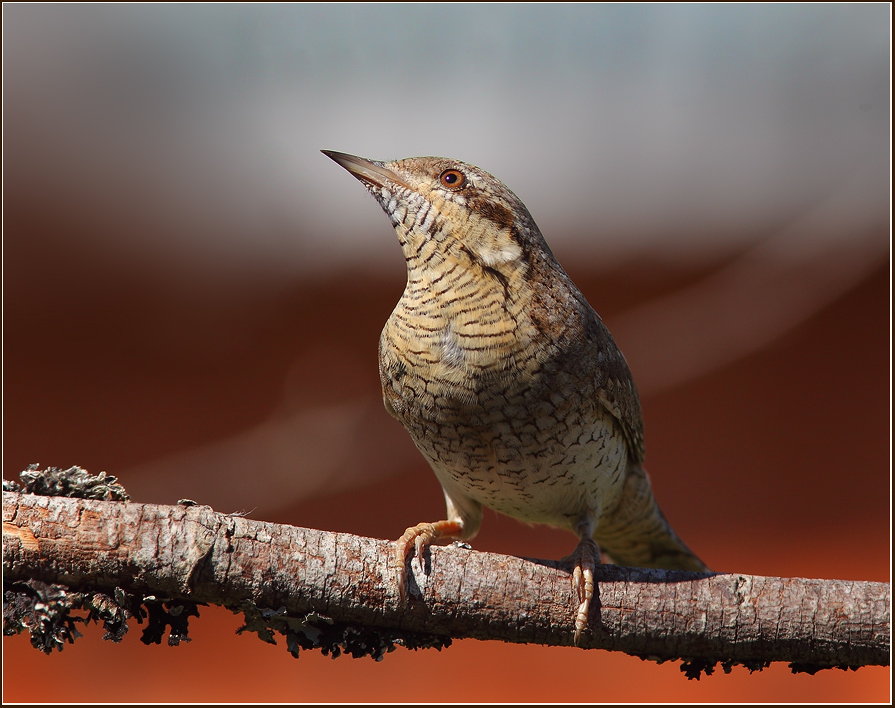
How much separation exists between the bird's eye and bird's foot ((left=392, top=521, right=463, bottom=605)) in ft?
3.63

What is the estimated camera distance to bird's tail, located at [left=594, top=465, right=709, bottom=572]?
9.43 feet

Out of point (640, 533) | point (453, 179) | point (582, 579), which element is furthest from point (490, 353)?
point (640, 533)

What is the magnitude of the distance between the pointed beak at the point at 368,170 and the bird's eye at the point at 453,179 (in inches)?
4.7

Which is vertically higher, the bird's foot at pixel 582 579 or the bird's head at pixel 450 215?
the bird's head at pixel 450 215

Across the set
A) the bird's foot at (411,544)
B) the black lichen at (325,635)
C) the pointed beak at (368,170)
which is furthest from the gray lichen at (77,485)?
the pointed beak at (368,170)

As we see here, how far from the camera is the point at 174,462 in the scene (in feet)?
13.2

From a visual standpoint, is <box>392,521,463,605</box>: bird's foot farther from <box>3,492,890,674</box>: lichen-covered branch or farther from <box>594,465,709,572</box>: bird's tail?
<box>594,465,709,572</box>: bird's tail

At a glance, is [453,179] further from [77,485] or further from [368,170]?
[77,485]

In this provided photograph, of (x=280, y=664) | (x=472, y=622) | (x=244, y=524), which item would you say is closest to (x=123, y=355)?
(x=280, y=664)

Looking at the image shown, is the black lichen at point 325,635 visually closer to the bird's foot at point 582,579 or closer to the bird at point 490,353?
the bird at point 490,353

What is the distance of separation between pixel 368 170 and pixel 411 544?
1209mm

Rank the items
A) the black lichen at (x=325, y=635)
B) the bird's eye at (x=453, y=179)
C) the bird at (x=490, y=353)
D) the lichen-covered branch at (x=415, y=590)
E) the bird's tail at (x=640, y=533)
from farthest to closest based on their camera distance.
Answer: the bird's tail at (x=640, y=533), the bird's eye at (x=453, y=179), the bird at (x=490, y=353), the black lichen at (x=325, y=635), the lichen-covered branch at (x=415, y=590)

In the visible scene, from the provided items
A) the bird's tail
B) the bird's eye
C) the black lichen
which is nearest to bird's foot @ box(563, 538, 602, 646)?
the black lichen

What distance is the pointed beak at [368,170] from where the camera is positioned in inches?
91.2
